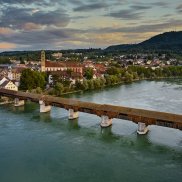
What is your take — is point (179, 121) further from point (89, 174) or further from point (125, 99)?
point (125, 99)

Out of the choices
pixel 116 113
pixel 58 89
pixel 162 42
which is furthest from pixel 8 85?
pixel 162 42

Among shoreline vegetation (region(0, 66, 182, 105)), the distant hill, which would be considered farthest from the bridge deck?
the distant hill

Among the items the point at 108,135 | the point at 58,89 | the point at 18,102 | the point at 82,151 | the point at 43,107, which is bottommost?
the point at 82,151

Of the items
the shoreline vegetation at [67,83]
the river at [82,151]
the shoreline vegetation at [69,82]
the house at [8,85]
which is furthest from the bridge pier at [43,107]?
the house at [8,85]

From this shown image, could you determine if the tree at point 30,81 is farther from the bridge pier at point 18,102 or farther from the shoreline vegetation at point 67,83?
the bridge pier at point 18,102

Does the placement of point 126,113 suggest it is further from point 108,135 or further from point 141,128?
point 108,135

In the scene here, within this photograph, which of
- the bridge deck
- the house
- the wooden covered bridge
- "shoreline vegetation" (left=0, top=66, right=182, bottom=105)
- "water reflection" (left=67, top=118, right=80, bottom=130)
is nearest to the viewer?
the bridge deck

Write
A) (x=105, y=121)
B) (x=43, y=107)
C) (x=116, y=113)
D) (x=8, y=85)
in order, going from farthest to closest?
(x=8, y=85)
(x=43, y=107)
(x=105, y=121)
(x=116, y=113)

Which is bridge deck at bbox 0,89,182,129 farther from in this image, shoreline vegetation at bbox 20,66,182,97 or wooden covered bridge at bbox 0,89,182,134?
shoreline vegetation at bbox 20,66,182,97

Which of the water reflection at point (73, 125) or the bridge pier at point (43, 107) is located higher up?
the bridge pier at point (43, 107)
